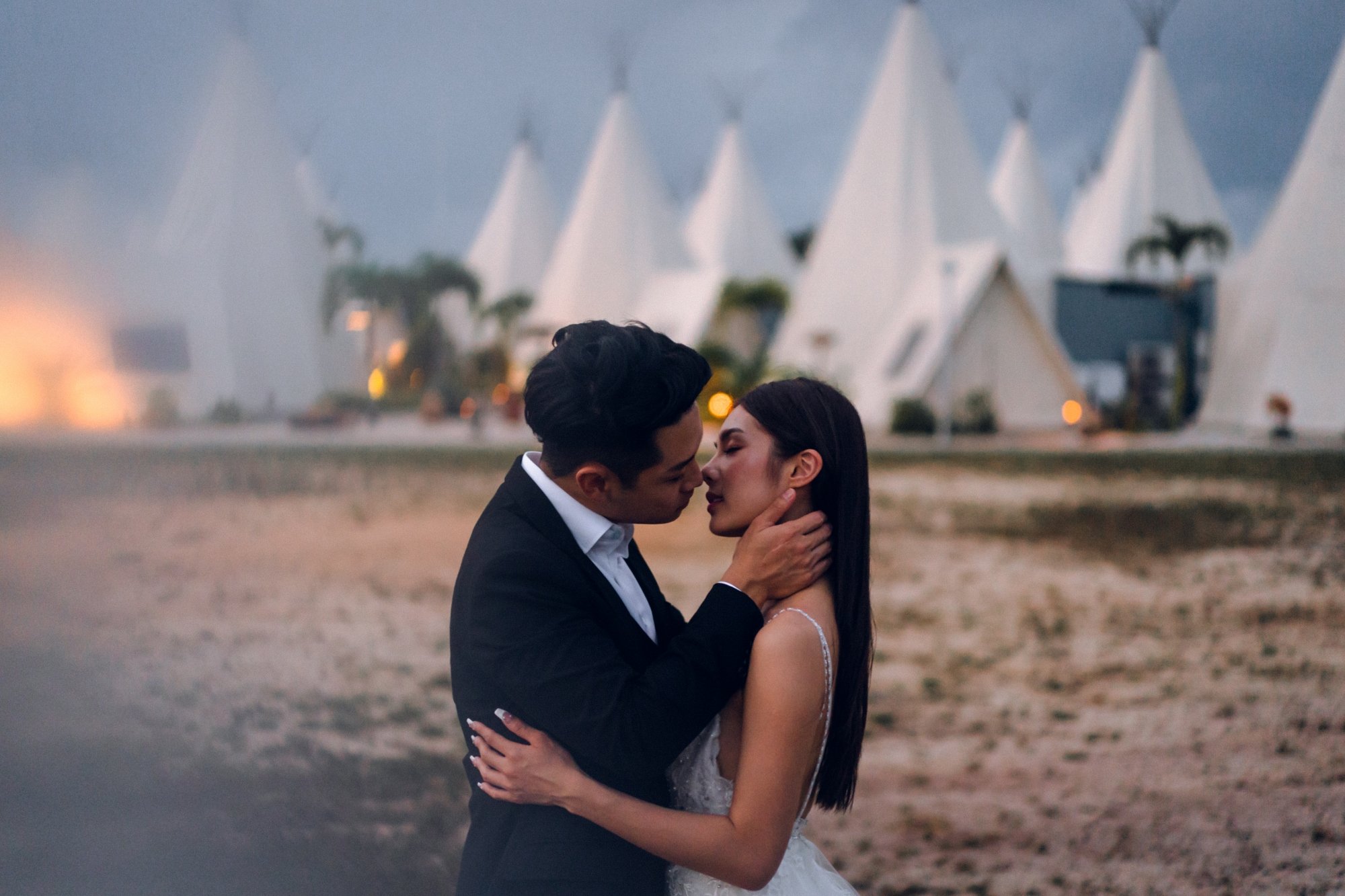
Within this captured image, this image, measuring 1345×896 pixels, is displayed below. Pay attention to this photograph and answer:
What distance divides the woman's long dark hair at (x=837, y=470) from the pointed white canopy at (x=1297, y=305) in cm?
1754

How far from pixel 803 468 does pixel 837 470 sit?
2.0 inches

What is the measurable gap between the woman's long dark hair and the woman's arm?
0.53 ft

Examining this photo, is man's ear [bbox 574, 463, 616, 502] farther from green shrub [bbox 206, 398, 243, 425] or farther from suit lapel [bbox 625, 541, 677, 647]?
green shrub [bbox 206, 398, 243, 425]

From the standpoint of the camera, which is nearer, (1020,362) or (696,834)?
(696,834)

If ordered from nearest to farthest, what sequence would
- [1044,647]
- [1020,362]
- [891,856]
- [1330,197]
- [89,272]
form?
[891,856]
[89,272]
[1044,647]
[1330,197]
[1020,362]

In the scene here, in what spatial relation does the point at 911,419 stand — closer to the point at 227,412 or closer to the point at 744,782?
the point at 227,412

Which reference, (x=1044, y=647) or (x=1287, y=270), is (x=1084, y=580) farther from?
(x=1287, y=270)

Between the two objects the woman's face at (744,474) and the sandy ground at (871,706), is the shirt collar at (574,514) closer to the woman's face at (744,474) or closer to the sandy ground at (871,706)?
the woman's face at (744,474)

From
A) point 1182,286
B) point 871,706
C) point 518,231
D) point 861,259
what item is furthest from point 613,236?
point 871,706

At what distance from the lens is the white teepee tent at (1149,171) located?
2553 cm

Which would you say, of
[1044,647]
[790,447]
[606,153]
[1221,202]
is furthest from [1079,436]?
[790,447]

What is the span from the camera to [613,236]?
29.0 meters

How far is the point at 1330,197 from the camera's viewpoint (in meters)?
18.0

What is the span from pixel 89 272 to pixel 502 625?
185 inches
